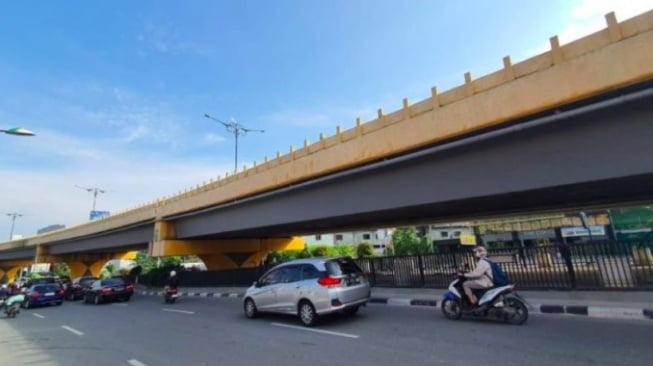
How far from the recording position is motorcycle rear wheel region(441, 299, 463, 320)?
8383 mm

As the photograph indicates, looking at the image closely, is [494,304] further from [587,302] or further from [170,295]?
[170,295]

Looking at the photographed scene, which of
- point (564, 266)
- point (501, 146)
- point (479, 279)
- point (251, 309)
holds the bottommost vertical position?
point (251, 309)

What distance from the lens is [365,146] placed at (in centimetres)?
1189

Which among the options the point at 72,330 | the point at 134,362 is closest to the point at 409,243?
the point at 72,330

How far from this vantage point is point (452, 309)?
28.1 ft

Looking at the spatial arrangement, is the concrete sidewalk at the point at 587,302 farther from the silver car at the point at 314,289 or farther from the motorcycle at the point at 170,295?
the motorcycle at the point at 170,295

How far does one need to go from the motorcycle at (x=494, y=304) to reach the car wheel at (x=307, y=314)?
11.1 feet

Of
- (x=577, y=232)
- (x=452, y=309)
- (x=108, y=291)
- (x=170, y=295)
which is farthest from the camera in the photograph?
(x=577, y=232)

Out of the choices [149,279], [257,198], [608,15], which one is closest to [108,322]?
[257,198]

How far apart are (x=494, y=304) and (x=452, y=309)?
1.11 metres

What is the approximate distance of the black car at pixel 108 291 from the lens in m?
20.0

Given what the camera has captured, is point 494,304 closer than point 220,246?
Yes

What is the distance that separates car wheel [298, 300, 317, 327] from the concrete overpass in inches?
174

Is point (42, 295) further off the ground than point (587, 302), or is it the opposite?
point (42, 295)
